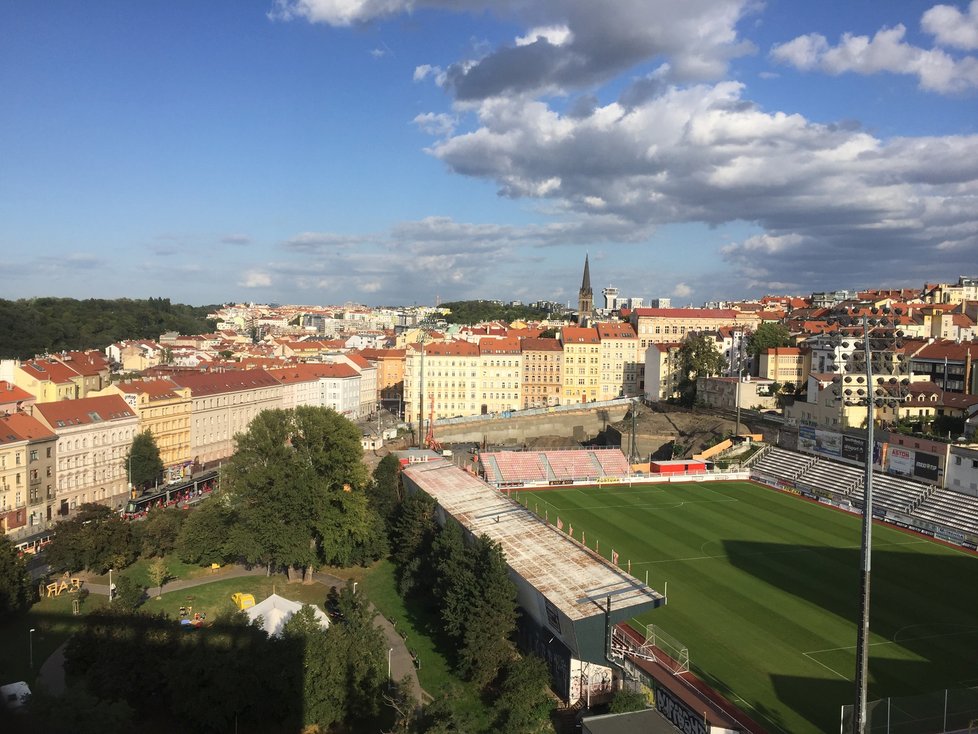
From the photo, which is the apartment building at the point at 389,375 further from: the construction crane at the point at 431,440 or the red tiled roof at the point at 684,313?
the red tiled roof at the point at 684,313

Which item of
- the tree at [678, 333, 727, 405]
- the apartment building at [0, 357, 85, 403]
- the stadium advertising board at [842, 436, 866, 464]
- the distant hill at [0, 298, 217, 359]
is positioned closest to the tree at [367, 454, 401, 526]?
the stadium advertising board at [842, 436, 866, 464]

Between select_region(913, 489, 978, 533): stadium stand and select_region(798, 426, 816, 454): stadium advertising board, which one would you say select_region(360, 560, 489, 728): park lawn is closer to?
select_region(913, 489, 978, 533): stadium stand

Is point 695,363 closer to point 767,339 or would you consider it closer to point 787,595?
point 767,339

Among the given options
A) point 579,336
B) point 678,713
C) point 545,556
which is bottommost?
point 678,713

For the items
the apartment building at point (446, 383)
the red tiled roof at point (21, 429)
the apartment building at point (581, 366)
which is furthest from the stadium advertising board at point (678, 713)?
the apartment building at point (581, 366)

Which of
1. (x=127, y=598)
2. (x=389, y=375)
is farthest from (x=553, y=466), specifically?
(x=389, y=375)
